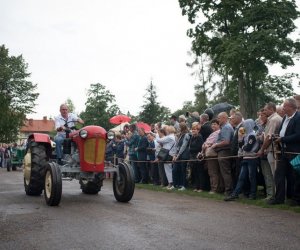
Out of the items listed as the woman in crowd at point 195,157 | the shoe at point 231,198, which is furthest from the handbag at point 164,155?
the shoe at point 231,198

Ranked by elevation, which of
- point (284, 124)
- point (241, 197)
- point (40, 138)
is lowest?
point (241, 197)

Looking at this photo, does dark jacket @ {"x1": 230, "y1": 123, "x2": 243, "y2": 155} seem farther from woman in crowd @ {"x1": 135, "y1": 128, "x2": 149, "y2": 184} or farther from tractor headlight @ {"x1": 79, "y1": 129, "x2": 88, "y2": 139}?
woman in crowd @ {"x1": 135, "y1": 128, "x2": 149, "y2": 184}

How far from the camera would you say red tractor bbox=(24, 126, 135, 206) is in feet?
31.8

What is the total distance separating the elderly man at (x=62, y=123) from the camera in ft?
37.1

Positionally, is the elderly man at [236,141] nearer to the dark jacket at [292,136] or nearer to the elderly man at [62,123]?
the dark jacket at [292,136]

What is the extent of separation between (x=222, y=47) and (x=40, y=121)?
345ft

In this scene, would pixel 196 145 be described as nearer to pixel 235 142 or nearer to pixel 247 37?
pixel 235 142

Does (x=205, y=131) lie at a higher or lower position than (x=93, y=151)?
higher

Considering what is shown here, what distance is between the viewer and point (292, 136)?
30.6 ft

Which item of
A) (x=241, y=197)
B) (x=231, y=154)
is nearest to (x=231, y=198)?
(x=241, y=197)

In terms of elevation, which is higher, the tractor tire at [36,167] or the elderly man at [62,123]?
the elderly man at [62,123]

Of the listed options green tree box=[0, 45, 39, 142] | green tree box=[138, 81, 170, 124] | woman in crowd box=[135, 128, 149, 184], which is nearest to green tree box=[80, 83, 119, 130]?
green tree box=[0, 45, 39, 142]

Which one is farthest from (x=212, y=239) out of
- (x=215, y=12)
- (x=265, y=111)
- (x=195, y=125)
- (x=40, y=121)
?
(x=40, y=121)

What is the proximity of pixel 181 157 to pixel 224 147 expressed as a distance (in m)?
2.19
